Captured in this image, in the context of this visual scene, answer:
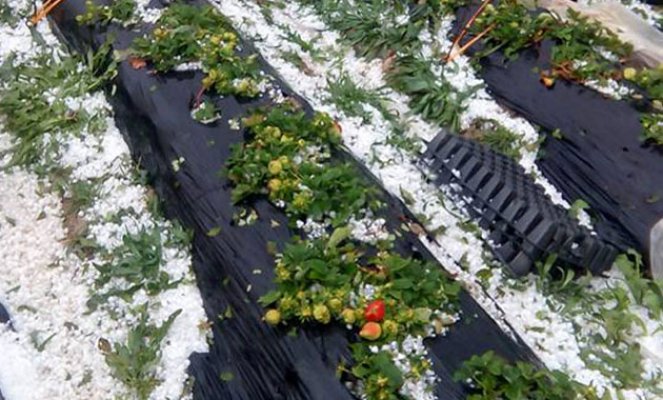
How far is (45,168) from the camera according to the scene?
4.29m

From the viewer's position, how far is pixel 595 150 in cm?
415

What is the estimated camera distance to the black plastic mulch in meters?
3.94

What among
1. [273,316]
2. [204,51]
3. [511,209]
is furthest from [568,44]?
[273,316]

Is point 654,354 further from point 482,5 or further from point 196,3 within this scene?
point 196,3

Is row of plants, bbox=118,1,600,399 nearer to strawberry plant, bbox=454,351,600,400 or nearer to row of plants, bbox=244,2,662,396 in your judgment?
strawberry plant, bbox=454,351,600,400

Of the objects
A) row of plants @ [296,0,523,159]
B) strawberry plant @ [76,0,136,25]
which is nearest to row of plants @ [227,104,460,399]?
row of plants @ [296,0,523,159]

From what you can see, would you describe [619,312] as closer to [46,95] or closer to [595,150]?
[595,150]

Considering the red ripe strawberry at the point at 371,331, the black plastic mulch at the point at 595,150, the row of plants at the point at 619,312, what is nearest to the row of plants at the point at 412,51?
the black plastic mulch at the point at 595,150

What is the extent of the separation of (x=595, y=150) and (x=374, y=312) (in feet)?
5.86

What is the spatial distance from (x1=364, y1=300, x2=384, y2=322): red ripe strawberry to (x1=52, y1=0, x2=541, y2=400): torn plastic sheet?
131 millimetres

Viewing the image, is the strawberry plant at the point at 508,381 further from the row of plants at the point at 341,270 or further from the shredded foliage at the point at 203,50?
the shredded foliage at the point at 203,50

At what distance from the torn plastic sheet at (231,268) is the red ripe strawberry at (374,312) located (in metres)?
0.13

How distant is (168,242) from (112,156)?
0.81 meters

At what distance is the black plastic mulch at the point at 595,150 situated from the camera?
3936mm
